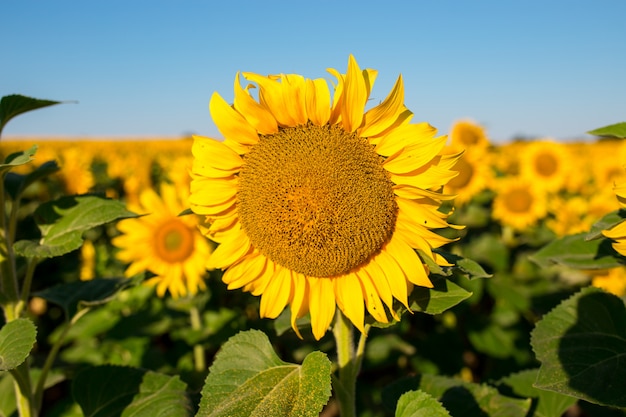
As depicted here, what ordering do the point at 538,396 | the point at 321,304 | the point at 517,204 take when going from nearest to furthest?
the point at 321,304 < the point at 538,396 < the point at 517,204

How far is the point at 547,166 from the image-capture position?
687 cm

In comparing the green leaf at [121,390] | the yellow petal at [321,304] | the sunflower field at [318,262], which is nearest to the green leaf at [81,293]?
the sunflower field at [318,262]

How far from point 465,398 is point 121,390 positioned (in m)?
1.37

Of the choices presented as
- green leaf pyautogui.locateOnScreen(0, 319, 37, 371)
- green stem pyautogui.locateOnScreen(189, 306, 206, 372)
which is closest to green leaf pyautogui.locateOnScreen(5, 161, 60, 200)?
green leaf pyautogui.locateOnScreen(0, 319, 37, 371)

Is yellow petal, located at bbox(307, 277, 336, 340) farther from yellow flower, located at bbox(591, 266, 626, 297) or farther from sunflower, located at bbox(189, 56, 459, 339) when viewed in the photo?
yellow flower, located at bbox(591, 266, 626, 297)

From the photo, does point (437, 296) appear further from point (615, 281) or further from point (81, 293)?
point (615, 281)

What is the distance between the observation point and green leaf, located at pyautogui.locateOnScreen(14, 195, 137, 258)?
84.4 inches

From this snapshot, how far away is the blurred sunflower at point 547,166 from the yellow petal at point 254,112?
18.6 feet

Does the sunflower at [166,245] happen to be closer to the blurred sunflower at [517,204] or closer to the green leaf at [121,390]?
the green leaf at [121,390]

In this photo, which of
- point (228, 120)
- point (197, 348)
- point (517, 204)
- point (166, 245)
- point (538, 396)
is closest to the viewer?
point (228, 120)

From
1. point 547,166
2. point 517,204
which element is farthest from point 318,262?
point 547,166

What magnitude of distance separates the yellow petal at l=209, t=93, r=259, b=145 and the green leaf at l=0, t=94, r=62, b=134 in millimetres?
773

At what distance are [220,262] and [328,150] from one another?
0.53 metres

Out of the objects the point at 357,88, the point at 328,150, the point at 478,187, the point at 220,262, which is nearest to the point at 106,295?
the point at 220,262
